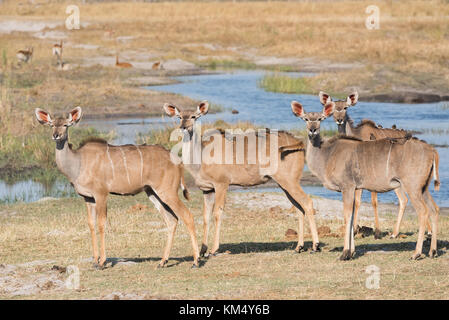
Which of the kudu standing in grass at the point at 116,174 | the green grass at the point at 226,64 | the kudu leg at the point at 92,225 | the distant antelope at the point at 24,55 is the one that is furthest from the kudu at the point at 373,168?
the green grass at the point at 226,64

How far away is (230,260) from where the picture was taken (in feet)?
35.9

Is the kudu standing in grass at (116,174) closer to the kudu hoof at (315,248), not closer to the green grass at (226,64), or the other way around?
the kudu hoof at (315,248)

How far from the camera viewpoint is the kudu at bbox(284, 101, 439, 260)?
1039 cm

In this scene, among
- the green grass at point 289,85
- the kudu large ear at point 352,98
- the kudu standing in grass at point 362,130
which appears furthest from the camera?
the green grass at point 289,85

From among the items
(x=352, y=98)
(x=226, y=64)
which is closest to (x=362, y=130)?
(x=352, y=98)

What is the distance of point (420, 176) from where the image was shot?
1034 centimetres

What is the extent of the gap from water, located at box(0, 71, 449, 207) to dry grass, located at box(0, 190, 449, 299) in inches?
147

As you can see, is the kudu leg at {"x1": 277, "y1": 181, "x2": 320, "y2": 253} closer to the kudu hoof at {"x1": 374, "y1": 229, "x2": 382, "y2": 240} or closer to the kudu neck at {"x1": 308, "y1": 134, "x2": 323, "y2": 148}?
the kudu neck at {"x1": 308, "y1": 134, "x2": 323, "y2": 148}

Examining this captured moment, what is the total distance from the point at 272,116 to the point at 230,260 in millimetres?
18590

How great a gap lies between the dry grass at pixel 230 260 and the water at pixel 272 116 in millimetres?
3739

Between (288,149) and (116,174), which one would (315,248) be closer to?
(288,149)

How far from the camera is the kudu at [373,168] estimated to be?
10.4 metres

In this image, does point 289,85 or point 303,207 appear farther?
point 289,85

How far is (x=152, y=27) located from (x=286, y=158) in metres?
51.1
